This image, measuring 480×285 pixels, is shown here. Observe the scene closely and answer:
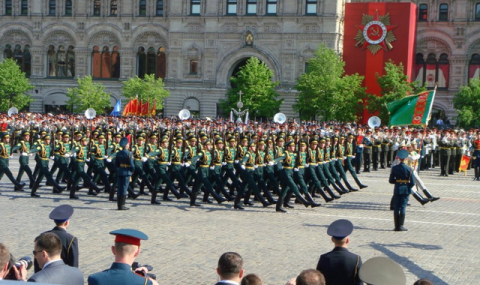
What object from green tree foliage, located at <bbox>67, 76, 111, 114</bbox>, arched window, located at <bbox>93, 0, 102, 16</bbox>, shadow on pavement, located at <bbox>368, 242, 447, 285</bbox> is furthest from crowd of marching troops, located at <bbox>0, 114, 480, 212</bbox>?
arched window, located at <bbox>93, 0, 102, 16</bbox>

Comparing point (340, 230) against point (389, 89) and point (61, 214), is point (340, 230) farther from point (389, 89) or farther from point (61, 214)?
point (389, 89)

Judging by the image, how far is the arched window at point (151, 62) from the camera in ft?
185

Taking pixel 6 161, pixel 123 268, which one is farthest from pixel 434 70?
pixel 123 268

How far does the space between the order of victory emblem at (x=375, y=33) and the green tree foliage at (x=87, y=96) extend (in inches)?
786

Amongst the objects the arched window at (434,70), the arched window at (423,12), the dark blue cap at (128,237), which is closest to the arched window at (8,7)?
the arched window at (423,12)

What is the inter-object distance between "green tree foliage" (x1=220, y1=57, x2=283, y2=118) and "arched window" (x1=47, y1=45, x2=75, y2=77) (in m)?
14.8

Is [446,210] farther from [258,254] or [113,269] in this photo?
[113,269]

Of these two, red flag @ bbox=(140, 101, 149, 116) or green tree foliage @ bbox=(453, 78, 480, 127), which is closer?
red flag @ bbox=(140, 101, 149, 116)

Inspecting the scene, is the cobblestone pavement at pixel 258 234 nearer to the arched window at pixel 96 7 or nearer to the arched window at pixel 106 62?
the arched window at pixel 106 62

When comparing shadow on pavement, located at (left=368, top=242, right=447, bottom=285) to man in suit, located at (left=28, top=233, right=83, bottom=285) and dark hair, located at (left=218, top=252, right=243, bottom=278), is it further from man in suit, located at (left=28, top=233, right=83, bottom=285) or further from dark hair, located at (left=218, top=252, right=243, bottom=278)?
man in suit, located at (left=28, top=233, right=83, bottom=285)

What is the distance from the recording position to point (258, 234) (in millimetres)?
13680

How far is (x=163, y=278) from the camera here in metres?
10.2

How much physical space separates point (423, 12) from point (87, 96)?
2698 cm

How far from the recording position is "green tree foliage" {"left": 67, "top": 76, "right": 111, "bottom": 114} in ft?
171
